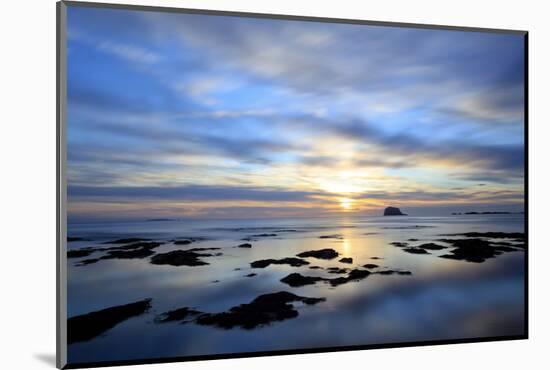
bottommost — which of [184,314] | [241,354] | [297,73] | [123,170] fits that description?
[241,354]

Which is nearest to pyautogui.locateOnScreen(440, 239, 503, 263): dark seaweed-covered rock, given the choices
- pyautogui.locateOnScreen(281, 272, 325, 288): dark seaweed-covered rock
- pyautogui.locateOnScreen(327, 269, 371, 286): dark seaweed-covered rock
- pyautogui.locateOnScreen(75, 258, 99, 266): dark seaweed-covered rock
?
pyautogui.locateOnScreen(327, 269, 371, 286): dark seaweed-covered rock

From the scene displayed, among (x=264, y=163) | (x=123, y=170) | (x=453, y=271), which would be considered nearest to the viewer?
(x=123, y=170)

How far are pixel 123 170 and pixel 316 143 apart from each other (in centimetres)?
141

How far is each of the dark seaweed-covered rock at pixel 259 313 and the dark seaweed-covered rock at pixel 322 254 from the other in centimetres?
32

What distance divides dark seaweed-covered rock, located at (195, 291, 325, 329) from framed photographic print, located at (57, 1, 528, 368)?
0.01 metres

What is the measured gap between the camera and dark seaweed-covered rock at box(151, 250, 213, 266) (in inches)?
169

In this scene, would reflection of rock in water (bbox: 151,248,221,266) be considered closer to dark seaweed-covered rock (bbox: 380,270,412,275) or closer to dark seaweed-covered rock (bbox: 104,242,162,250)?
dark seaweed-covered rock (bbox: 104,242,162,250)

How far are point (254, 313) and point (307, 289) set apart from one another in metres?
0.43

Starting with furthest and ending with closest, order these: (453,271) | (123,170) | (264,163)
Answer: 1. (453,271)
2. (264,163)
3. (123,170)

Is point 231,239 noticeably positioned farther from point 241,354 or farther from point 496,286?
point 496,286

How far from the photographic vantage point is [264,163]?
4.46 m

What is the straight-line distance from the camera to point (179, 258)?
4.33m

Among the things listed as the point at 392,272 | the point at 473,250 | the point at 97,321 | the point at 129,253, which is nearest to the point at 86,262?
the point at 129,253

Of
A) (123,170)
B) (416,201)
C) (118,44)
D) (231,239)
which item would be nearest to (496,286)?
(416,201)
